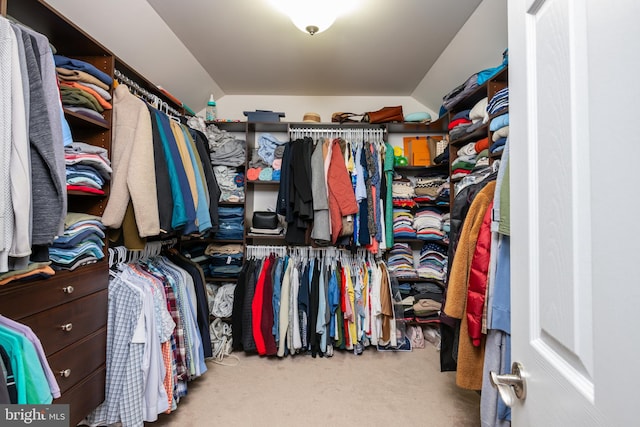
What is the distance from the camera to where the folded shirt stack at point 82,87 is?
1.29 meters

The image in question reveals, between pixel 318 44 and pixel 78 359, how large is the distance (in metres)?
2.33

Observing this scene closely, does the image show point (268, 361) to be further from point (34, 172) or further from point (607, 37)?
point (607, 37)

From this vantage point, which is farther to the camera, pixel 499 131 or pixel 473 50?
pixel 473 50

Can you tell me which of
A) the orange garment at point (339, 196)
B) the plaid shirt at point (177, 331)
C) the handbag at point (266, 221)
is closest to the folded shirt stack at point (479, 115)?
the orange garment at point (339, 196)

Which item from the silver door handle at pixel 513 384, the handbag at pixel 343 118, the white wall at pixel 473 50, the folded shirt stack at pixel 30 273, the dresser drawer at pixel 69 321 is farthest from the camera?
the handbag at pixel 343 118

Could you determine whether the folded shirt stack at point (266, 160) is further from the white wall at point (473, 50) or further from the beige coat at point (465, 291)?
the beige coat at point (465, 291)

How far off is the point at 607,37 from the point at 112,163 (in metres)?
1.82

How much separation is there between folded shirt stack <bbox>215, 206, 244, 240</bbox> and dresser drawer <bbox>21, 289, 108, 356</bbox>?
1.18m

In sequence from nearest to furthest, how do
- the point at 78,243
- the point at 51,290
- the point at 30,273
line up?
the point at 30,273 → the point at 51,290 → the point at 78,243

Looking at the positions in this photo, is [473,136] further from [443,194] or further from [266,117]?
[266,117]

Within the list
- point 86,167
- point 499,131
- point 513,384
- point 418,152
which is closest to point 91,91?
point 86,167

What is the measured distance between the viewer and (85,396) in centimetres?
135

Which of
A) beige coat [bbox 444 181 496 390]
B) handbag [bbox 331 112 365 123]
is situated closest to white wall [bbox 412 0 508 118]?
handbag [bbox 331 112 365 123]

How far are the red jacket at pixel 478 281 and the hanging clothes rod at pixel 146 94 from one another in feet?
6.74
